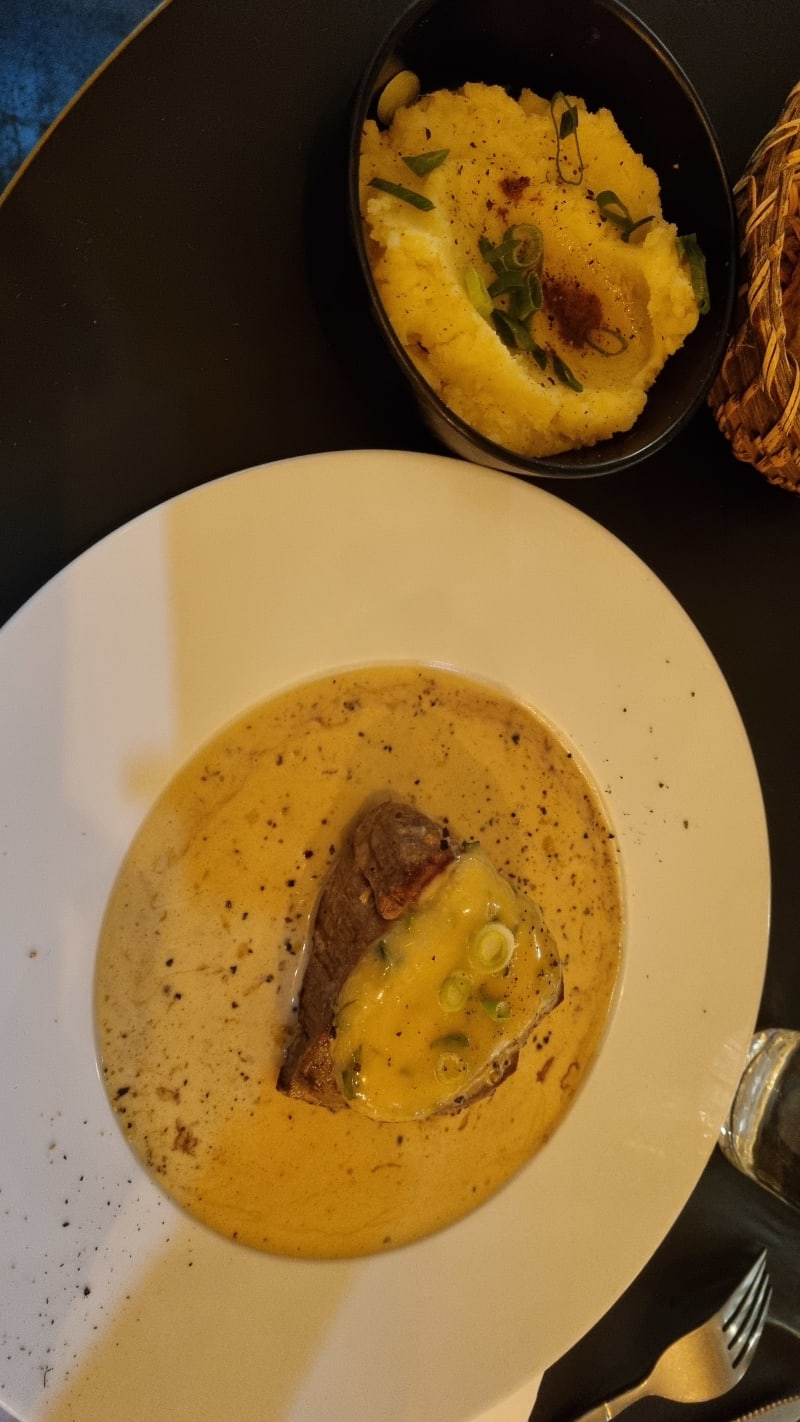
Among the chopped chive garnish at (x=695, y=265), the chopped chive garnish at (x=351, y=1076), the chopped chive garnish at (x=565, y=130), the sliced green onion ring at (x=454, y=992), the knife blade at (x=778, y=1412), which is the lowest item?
the knife blade at (x=778, y=1412)

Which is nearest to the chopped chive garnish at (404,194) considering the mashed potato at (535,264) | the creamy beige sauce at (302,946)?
the mashed potato at (535,264)

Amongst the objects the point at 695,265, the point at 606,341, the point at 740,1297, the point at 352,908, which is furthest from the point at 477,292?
the point at 740,1297

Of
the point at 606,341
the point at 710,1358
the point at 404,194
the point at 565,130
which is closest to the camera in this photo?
the point at 404,194

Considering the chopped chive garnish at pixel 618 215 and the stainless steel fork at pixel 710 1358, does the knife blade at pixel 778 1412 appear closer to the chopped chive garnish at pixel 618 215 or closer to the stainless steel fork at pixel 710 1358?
the stainless steel fork at pixel 710 1358

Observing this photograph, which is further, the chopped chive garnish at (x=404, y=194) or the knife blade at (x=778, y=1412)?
the knife blade at (x=778, y=1412)

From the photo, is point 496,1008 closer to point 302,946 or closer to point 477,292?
point 302,946

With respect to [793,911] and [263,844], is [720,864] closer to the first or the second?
[793,911]

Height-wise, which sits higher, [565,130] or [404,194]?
[565,130]

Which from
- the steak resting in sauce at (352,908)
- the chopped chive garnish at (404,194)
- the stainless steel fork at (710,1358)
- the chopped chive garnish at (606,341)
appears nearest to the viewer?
the chopped chive garnish at (404,194)
